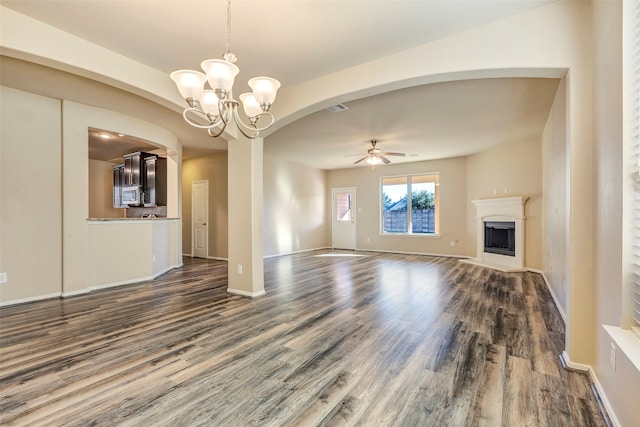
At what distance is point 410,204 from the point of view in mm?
8383

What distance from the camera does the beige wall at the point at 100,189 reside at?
314 inches

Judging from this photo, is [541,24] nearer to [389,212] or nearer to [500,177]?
[500,177]

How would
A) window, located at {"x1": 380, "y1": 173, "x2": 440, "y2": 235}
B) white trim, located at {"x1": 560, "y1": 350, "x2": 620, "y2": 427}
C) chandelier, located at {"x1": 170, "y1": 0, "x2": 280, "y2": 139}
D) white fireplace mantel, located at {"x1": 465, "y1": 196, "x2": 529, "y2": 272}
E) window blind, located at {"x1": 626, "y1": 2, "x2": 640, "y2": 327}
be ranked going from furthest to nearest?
window, located at {"x1": 380, "y1": 173, "x2": 440, "y2": 235} < white fireplace mantel, located at {"x1": 465, "y1": 196, "x2": 529, "y2": 272} < chandelier, located at {"x1": 170, "y1": 0, "x2": 280, "y2": 139} < white trim, located at {"x1": 560, "y1": 350, "x2": 620, "y2": 427} < window blind, located at {"x1": 626, "y1": 2, "x2": 640, "y2": 327}

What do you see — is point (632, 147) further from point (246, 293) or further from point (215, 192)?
point (215, 192)

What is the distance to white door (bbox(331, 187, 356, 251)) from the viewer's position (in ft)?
30.9

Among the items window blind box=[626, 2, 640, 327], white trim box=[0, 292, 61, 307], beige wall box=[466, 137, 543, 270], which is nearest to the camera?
window blind box=[626, 2, 640, 327]

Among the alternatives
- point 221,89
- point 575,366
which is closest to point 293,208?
point 221,89

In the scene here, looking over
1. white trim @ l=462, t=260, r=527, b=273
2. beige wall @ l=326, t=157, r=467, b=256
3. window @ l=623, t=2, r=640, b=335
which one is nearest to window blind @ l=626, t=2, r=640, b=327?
window @ l=623, t=2, r=640, b=335

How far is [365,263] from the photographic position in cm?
671

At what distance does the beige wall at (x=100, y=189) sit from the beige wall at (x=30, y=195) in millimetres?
4678

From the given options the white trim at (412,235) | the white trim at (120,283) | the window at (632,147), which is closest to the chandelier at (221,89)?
the window at (632,147)

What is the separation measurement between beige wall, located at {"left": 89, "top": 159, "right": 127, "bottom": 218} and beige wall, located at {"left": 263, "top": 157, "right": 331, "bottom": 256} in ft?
15.3

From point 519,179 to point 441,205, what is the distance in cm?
213

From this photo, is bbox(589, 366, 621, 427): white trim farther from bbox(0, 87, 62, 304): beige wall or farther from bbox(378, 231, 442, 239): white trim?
bbox(378, 231, 442, 239): white trim
